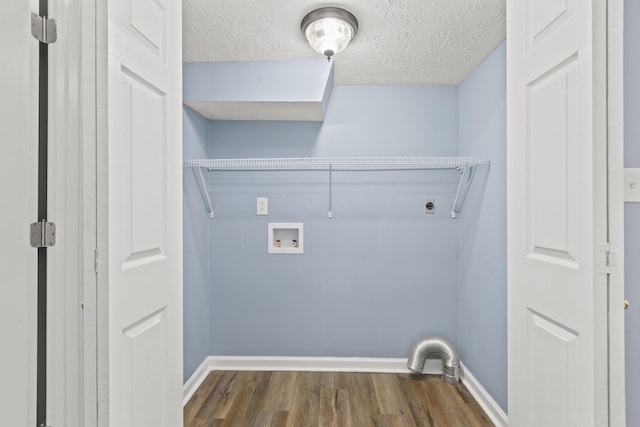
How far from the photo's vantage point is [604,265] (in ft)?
2.98

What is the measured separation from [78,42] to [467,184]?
2.38 meters

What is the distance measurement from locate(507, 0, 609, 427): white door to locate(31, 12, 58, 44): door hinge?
1.46 meters

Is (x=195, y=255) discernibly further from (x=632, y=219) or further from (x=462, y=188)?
(x=632, y=219)

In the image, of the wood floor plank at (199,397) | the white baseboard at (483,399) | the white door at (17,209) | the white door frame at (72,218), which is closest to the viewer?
the white door at (17,209)

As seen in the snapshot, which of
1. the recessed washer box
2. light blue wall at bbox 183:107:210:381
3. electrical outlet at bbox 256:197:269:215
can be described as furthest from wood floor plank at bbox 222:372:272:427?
electrical outlet at bbox 256:197:269:215

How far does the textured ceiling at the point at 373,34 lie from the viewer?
1668 mm

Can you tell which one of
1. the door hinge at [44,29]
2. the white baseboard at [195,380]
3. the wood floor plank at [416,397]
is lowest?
the wood floor plank at [416,397]

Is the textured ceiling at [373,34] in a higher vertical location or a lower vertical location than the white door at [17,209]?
higher

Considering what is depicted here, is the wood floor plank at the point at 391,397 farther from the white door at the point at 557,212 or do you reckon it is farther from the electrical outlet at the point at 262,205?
the electrical outlet at the point at 262,205

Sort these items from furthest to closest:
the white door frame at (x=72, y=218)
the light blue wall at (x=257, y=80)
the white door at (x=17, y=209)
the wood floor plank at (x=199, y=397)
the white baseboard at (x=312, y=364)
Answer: the white baseboard at (x=312, y=364), the light blue wall at (x=257, y=80), the wood floor plank at (x=199, y=397), the white door frame at (x=72, y=218), the white door at (x=17, y=209)

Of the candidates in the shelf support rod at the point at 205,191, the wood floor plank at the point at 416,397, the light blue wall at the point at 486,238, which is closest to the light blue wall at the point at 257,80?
the shelf support rod at the point at 205,191

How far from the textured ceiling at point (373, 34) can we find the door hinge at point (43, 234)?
125cm

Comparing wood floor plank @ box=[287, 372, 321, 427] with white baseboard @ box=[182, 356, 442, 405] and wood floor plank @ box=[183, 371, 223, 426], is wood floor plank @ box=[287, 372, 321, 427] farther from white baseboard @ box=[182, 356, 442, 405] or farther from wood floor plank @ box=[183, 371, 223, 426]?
wood floor plank @ box=[183, 371, 223, 426]

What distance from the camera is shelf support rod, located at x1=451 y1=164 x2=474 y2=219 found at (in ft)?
8.12
